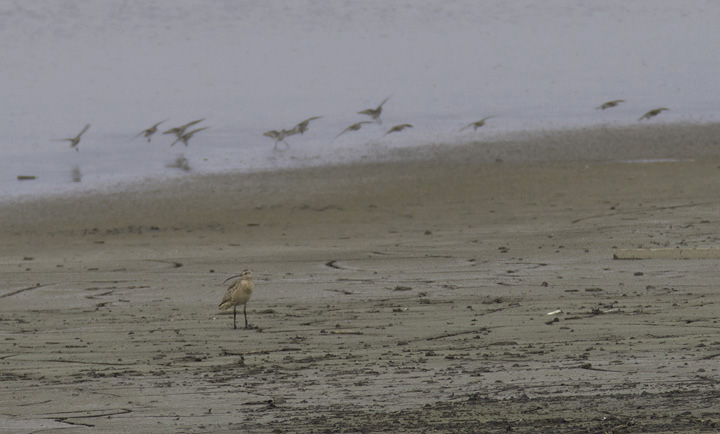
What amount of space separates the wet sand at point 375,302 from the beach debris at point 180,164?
0.92 m

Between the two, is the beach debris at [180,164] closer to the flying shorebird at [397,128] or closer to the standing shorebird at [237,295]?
the flying shorebird at [397,128]

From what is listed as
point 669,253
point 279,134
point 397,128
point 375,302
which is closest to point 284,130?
point 279,134

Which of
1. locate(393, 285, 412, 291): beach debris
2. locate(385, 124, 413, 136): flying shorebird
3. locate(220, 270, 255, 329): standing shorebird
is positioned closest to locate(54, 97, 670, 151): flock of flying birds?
locate(385, 124, 413, 136): flying shorebird

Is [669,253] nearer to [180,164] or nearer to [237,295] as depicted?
[237,295]

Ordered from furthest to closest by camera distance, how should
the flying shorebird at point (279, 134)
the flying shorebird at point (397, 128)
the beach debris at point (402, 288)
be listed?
the flying shorebird at point (397, 128) < the flying shorebird at point (279, 134) < the beach debris at point (402, 288)

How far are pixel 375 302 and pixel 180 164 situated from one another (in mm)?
9686

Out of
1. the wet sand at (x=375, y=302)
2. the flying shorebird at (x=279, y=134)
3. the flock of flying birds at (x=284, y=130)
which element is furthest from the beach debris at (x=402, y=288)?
the flying shorebird at (x=279, y=134)

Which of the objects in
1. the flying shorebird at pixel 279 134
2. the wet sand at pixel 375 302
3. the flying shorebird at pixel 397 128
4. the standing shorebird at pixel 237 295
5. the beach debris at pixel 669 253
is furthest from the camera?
the flying shorebird at pixel 397 128

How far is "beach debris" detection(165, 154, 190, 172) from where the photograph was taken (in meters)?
17.4

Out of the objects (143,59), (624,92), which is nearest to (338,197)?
(624,92)

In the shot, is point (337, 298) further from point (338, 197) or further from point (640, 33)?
point (640, 33)

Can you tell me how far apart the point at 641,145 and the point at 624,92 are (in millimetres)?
6312

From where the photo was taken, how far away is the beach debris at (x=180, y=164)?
17394 mm

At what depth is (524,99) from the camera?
23594 millimetres
